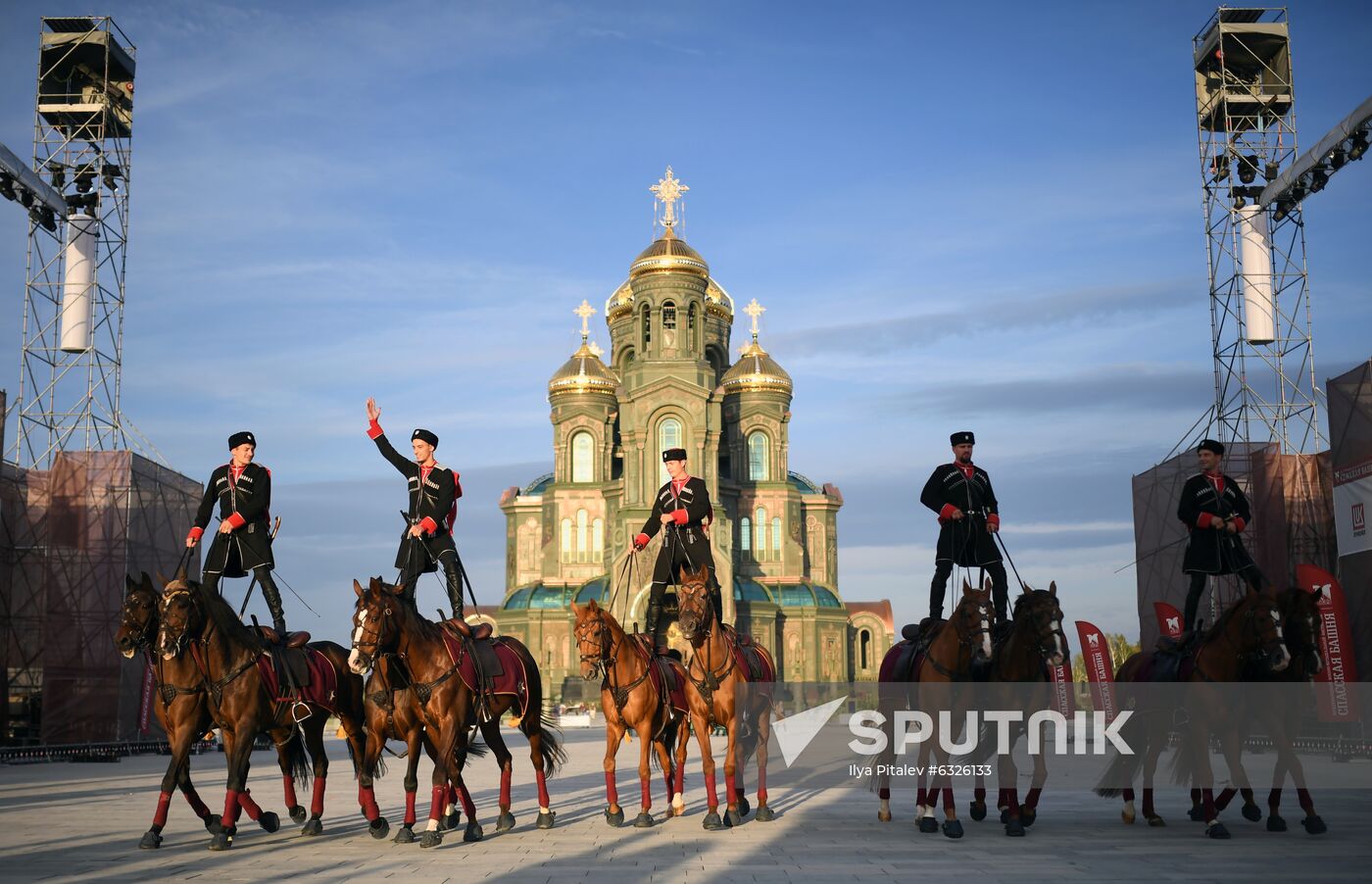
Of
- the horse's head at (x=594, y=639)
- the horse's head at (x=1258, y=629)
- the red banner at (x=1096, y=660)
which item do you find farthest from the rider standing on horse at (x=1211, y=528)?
the red banner at (x=1096, y=660)

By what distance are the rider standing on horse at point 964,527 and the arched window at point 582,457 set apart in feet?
203

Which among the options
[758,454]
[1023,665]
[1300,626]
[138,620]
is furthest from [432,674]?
[758,454]

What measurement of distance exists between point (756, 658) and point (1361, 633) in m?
18.7

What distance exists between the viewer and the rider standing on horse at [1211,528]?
48.4 feet

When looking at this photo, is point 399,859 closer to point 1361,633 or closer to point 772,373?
point 1361,633

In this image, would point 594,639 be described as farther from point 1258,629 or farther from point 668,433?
point 668,433

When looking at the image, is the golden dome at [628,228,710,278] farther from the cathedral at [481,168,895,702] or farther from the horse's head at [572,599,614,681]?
the horse's head at [572,599,614,681]

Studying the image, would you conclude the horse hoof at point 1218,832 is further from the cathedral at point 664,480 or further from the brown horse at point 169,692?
the cathedral at point 664,480

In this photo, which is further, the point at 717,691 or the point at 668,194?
the point at 668,194

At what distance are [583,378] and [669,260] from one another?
991 cm

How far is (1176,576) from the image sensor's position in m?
38.5

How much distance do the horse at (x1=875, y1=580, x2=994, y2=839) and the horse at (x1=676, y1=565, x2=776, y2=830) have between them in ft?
4.49

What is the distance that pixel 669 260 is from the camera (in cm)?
6944

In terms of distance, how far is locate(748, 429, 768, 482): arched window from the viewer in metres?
74.2
